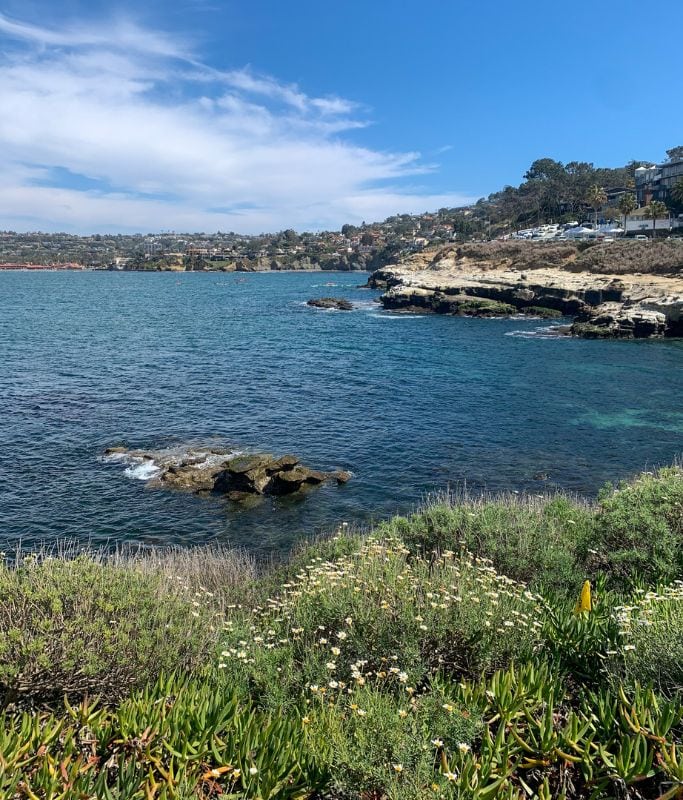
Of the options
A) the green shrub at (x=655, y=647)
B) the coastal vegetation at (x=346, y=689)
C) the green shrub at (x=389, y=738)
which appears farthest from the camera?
the green shrub at (x=655, y=647)

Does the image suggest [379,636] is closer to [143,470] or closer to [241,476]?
[241,476]

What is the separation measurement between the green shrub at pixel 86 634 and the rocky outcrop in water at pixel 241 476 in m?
16.9

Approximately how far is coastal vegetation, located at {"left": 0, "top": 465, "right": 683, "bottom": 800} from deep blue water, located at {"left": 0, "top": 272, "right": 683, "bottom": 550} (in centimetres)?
1338

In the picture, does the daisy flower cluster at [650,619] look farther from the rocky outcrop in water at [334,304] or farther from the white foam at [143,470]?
the rocky outcrop in water at [334,304]

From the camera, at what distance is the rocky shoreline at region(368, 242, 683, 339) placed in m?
68.5

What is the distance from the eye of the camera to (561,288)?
87.0 meters

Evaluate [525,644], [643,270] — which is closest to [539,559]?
[525,644]

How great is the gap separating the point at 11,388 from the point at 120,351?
17980 mm

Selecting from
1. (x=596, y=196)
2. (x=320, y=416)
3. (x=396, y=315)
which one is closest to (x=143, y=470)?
(x=320, y=416)

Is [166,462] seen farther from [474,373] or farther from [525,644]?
[474,373]

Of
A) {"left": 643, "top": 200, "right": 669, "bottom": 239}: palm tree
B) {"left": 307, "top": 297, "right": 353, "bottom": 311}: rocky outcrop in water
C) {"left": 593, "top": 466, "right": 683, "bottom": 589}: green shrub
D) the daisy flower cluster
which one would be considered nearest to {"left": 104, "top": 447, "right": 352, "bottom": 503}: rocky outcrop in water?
{"left": 593, "top": 466, "right": 683, "bottom": 589}: green shrub

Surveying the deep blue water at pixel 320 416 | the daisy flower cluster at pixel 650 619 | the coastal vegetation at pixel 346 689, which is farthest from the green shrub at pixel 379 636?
the deep blue water at pixel 320 416

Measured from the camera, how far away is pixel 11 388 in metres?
44.9

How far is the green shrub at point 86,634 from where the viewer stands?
24.4 ft
